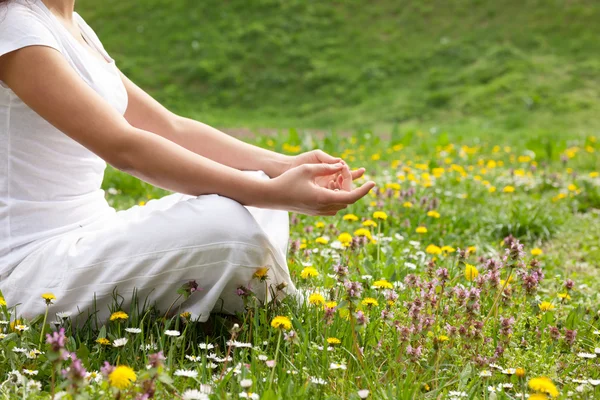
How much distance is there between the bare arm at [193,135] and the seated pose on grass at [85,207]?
41 centimetres

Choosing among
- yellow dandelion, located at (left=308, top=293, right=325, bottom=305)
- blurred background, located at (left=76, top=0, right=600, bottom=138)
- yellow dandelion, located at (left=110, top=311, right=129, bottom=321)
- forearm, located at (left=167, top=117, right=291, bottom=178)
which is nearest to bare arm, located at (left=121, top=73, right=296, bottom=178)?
forearm, located at (left=167, top=117, right=291, bottom=178)

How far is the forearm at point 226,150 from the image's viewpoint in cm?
250

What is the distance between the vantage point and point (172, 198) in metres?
2.46

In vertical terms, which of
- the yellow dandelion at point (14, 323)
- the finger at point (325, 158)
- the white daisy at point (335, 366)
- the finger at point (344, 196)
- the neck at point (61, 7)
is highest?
the neck at point (61, 7)

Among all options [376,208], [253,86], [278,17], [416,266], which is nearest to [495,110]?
[253,86]

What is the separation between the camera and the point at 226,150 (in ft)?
8.43

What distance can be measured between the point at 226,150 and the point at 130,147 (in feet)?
2.18

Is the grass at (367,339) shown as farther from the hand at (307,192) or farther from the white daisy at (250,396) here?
the hand at (307,192)

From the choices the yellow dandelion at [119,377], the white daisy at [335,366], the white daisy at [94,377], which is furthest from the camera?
the white daisy at [335,366]

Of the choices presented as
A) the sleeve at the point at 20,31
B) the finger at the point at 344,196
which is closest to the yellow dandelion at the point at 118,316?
the finger at the point at 344,196

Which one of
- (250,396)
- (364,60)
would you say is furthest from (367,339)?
(364,60)

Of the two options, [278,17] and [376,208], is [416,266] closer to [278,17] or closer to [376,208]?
[376,208]

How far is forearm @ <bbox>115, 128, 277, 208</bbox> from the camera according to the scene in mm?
1946

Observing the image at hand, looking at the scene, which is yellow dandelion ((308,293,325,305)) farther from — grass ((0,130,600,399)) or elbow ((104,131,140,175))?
elbow ((104,131,140,175))
